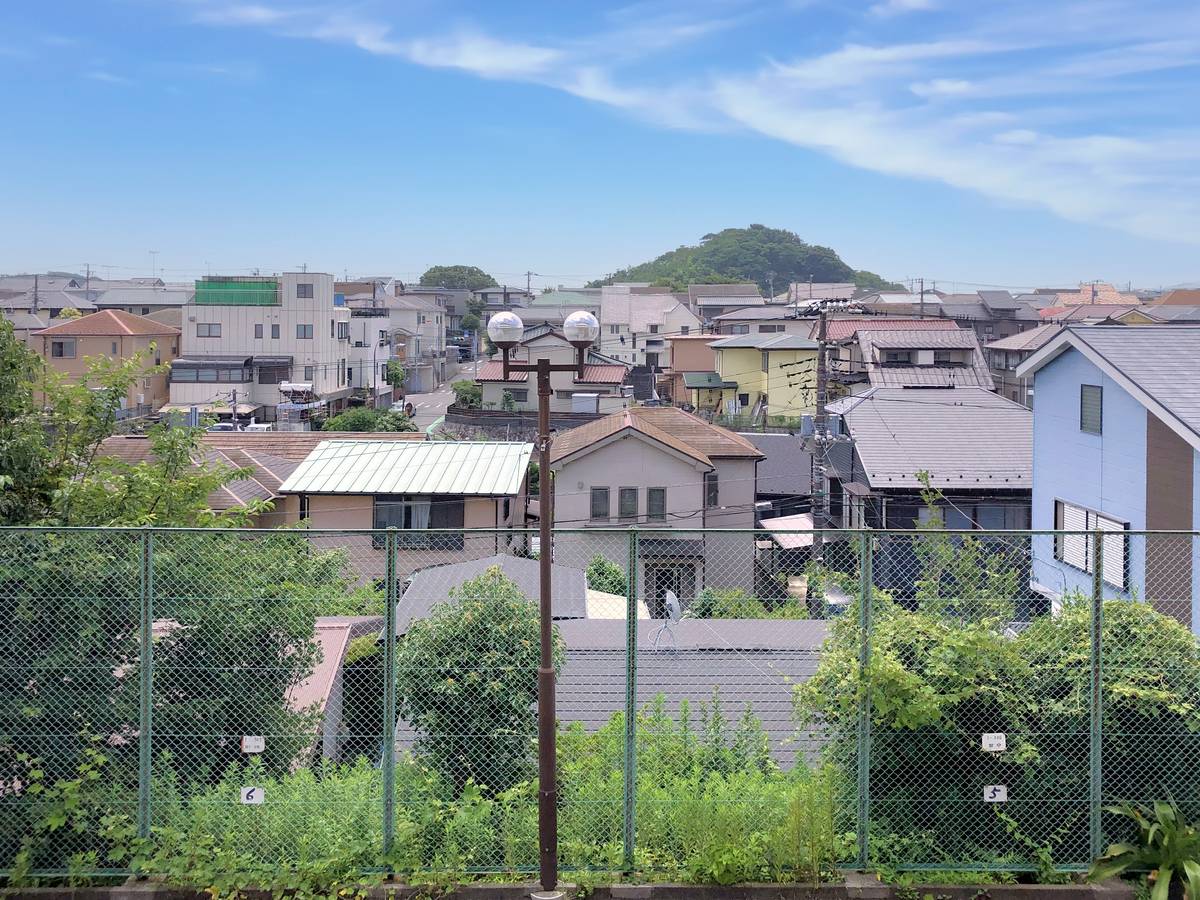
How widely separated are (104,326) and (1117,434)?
45.4 m

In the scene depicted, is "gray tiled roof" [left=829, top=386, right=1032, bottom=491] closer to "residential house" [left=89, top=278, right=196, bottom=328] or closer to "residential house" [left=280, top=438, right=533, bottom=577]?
"residential house" [left=280, top=438, right=533, bottom=577]

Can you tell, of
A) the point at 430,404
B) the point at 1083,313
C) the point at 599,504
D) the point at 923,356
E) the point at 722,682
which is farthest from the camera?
the point at 430,404

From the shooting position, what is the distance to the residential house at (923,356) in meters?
35.1

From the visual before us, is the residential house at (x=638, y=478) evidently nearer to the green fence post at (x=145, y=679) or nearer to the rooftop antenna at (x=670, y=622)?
the rooftop antenna at (x=670, y=622)

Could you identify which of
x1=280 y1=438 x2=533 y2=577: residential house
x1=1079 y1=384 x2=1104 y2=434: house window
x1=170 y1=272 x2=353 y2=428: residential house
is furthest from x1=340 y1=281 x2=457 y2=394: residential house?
x1=1079 y1=384 x2=1104 y2=434: house window

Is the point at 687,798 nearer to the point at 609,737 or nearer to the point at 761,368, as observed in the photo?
the point at 609,737

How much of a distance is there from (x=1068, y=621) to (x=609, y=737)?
2.54 metres

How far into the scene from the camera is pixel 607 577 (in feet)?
44.5

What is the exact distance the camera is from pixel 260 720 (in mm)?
5332

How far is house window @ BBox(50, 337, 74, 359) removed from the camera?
46562mm

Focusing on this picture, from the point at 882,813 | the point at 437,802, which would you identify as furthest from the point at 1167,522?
the point at 437,802

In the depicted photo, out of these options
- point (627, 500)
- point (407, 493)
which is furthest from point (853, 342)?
point (407, 493)

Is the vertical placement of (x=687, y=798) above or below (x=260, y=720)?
below

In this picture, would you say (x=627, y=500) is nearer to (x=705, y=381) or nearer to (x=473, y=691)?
(x=473, y=691)
